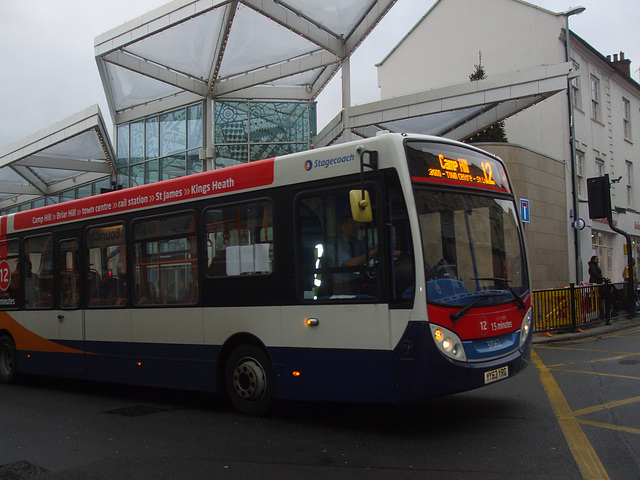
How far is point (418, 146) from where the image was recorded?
6.39 m

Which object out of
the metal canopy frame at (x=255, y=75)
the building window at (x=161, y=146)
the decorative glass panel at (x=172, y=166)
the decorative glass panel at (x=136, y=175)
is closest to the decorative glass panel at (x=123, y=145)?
the building window at (x=161, y=146)

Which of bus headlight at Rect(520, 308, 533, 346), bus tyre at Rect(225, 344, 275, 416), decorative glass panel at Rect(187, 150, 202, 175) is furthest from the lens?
decorative glass panel at Rect(187, 150, 202, 175)

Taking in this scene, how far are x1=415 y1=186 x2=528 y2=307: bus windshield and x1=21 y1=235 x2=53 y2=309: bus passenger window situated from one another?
687 centimetres

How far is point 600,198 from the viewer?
1812 centimetres

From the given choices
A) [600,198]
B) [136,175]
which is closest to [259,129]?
[136,175]

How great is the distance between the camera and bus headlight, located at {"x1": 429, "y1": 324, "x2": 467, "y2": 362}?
19.1 ft

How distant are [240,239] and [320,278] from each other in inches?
52.7

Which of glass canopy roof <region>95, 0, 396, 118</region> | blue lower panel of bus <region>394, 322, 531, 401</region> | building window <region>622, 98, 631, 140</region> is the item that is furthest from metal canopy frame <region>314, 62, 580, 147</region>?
building window <region>622, 98, 631, 140</region>

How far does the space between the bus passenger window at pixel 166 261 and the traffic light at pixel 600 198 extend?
45.3 ft

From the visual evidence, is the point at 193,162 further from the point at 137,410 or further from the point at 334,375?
the point at 334,375

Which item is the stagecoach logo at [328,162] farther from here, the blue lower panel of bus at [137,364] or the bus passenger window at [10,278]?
the bus passenger window at [10,278]

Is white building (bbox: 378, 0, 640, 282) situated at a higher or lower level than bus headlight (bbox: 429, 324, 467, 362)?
higher

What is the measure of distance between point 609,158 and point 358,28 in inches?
671

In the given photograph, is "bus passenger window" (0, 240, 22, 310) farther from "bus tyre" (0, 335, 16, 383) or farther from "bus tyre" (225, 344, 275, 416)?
"bus tyre" (225, 344, 275, 416)
